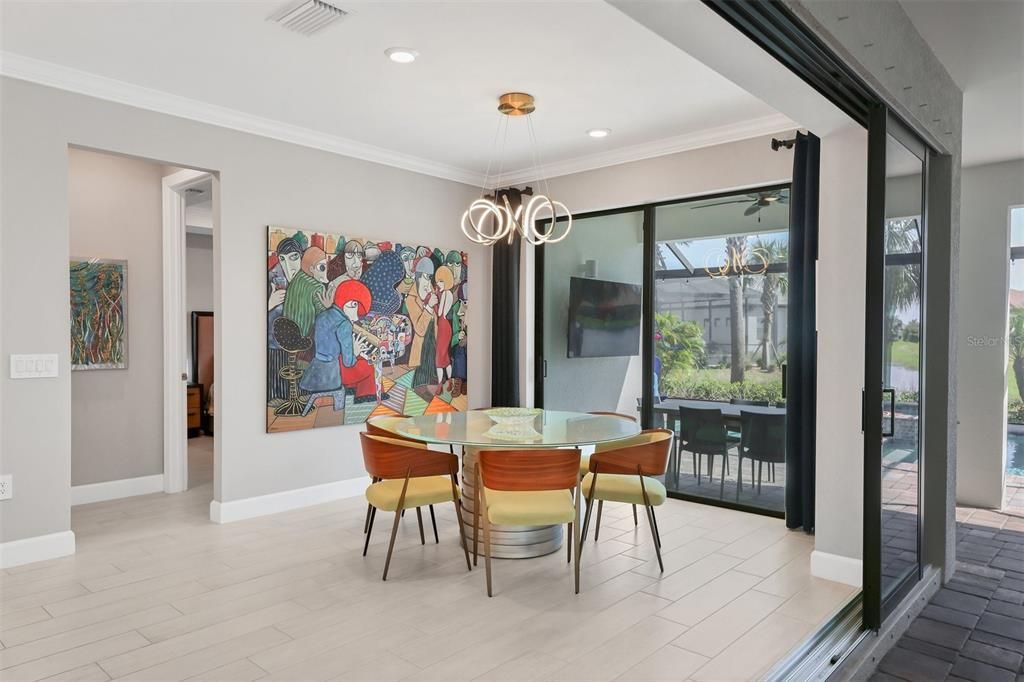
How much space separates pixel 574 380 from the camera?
598 cm

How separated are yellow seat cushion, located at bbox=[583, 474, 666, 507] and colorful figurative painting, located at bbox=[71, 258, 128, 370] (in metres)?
3.89

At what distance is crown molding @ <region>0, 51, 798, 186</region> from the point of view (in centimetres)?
376

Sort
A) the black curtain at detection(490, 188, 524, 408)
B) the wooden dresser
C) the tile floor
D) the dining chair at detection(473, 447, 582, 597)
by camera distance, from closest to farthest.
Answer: the tile floor → the dining chair at detection(473, 447, 582, 597) → the black curtain at detection(490, 188, 524, 408) → the wooden dresser

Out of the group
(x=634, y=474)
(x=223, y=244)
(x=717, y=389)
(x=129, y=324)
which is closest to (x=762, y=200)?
(x=717, y=389)

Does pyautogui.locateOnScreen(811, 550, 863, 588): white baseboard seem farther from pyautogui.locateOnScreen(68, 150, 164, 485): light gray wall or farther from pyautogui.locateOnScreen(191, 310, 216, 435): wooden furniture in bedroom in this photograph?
pyautogui.locateOnScreen(191, 310, 216, 435): wooden furniture in bedroom

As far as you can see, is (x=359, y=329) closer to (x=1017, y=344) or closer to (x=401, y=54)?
(x=401, y=54)

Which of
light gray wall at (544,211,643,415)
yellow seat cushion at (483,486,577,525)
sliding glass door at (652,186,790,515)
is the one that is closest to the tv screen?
light gray wall at (544,211,643,415)

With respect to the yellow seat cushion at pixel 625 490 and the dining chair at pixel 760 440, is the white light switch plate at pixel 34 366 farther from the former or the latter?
the dining chair at pixel 760 440

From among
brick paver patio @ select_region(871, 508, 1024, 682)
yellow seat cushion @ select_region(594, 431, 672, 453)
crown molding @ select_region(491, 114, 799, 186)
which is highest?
crown molding @ select_region(491, 114, 799, 186)

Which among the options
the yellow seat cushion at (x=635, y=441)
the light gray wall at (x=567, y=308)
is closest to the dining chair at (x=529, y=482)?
the yellow seat cushion at (x=635, y=441)

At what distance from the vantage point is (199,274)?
8.69 meters

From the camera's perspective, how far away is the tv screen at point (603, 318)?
5.52 m

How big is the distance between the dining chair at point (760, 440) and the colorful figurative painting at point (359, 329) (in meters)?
2.47

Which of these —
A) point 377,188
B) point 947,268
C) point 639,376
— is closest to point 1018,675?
point 947,268
